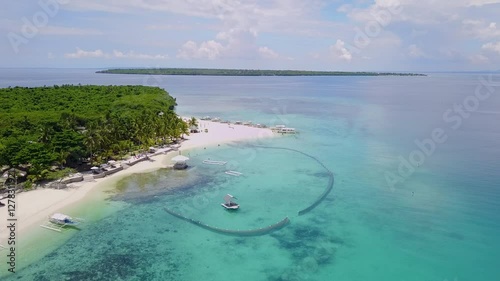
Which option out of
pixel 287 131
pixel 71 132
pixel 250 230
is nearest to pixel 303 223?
pixel 250 230

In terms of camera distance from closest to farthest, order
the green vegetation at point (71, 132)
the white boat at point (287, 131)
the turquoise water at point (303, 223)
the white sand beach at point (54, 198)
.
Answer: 1. the turquoise water at point (303, 223)
2. the white sand beach at point (54, 198)
3. the green vegetation at point (71, 132)
4. the white boat at point (287, 131)

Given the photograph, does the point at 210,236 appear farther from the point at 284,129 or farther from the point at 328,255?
the point at 284,129

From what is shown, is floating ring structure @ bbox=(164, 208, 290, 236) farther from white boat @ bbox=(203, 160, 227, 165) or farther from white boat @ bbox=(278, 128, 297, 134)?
white boat @ bbox=(278, 128, 297, 134)

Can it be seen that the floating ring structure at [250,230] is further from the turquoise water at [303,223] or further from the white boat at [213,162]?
the white boat at [213,162]

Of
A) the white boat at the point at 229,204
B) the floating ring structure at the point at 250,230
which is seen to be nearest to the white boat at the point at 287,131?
the white boat at the point at 229,204

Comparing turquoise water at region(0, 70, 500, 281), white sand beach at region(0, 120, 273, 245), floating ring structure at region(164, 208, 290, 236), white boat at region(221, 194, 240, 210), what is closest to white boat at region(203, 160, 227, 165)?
turquoise water at region(0, 70, 500, 281)

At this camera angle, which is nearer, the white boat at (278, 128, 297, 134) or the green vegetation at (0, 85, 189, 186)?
the green vegetation at (0, 85, 189, 186)

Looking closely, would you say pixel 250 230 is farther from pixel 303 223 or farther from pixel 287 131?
pixel 287 131

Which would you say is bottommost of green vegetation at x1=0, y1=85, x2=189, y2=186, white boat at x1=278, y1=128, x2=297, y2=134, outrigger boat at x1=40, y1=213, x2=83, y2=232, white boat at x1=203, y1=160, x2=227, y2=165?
outrigger boat at x1=40, y1=213, x2=83, y2=232

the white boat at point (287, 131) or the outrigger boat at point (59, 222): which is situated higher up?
the white boat at point (287, 131)
